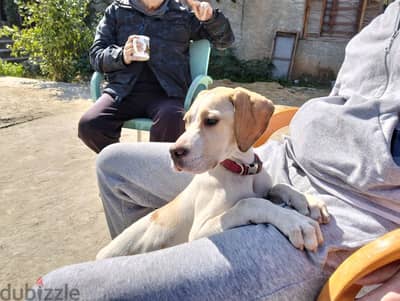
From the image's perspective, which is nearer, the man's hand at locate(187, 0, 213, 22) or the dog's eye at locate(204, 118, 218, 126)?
the dog's eye at locate(204, 118, 218, 126)

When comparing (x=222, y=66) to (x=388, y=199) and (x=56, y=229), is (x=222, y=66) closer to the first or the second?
(x=56, y=229)

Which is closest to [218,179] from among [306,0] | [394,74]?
[394,74]

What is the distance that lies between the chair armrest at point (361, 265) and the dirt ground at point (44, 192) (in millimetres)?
1520

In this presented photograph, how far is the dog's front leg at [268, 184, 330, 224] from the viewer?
3.78ft

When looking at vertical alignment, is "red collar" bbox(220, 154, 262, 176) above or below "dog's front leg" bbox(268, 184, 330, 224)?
above

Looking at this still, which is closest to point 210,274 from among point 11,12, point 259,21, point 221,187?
point 221,187

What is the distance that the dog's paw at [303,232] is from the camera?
105 cm

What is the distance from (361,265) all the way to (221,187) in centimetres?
53

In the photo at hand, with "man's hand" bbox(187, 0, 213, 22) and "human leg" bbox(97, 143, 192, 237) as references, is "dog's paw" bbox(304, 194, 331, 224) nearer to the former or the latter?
"human leg" bbox(97, 143, 192, 237)

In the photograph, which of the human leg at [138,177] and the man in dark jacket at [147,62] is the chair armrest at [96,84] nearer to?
the man in dark jacket at [147,62]

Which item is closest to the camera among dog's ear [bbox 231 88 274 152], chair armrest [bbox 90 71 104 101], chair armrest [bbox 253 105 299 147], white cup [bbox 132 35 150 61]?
dog's ear [bbox 231 88 274 152]

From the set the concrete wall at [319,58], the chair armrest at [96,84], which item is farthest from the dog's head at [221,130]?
the concrete wall at [319,58]

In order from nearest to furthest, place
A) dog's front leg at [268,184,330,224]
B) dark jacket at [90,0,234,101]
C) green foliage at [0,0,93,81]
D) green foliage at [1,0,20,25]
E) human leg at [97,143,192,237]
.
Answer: dog's front leg at [268,184,330,224], human leg at [97,143,192,237], dark jacket at [90,0,234,101], green foliage at [0,0,93,81], green foliage at [1,0,20,25]

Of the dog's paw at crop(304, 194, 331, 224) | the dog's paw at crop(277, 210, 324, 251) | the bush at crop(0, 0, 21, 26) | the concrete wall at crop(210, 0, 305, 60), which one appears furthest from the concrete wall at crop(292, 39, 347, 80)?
the dog's paw at crop(277, 210, 324, 251)
